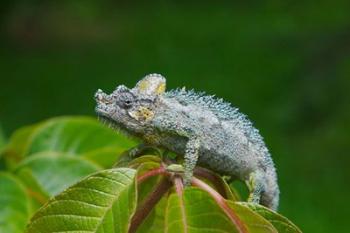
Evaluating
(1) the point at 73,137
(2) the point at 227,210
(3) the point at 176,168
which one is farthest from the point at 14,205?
(2) the point at 227,210

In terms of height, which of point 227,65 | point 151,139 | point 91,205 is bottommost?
point 91,205

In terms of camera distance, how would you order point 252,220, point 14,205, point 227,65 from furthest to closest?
point 227,65 < point 14,205 < point 252,220

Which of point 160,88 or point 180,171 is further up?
point 160,88

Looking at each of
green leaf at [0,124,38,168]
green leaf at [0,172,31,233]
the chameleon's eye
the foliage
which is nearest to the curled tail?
the foliage

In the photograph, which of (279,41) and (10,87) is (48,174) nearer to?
(10,87)

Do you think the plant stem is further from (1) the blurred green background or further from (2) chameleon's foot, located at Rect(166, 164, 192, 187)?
(1) the blurred green background

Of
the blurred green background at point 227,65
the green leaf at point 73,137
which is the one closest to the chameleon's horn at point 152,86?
the green leaf at point 73,137

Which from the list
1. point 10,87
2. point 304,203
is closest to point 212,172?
point 304,203

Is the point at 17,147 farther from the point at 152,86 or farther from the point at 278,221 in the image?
the point at 278,221
